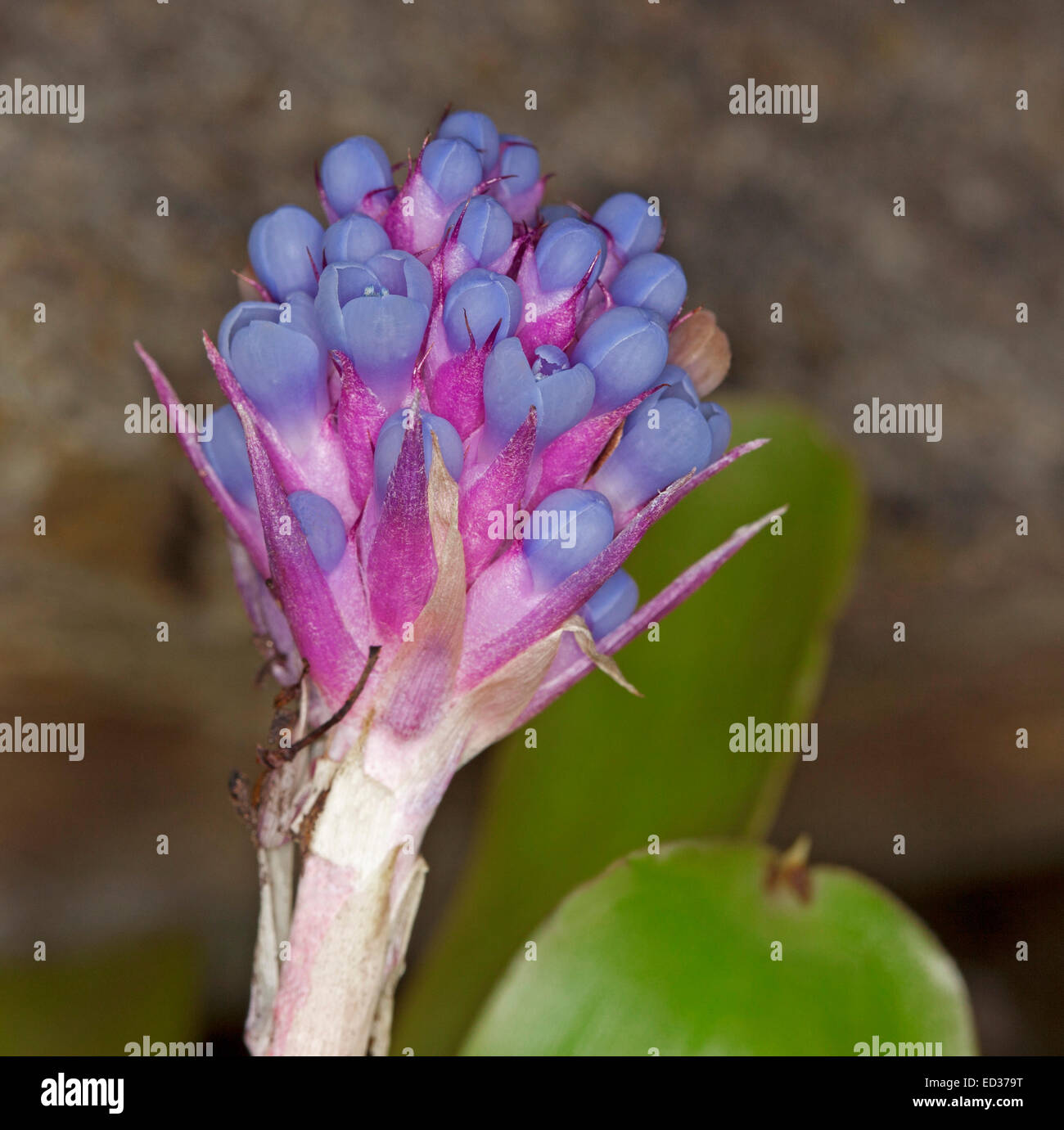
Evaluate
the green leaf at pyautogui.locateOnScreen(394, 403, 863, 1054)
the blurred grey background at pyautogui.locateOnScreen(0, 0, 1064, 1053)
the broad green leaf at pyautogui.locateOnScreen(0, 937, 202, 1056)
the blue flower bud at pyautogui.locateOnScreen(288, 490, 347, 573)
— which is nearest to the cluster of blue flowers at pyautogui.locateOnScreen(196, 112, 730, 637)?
the blue flower bud at pyautogui.locateOnScreen(288, 490, 347, 573)

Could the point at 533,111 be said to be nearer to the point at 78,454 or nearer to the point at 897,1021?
the point at 78,454

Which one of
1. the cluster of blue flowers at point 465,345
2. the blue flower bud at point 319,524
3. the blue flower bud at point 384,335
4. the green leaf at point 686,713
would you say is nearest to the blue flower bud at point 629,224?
the cluster of blue flowers at point 465,345

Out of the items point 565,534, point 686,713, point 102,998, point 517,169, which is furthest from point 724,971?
point 102,998

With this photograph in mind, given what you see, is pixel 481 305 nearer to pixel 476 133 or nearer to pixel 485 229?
pixel 485 229

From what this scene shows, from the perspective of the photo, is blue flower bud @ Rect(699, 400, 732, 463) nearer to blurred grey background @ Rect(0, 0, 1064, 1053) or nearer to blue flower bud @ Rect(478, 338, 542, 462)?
blue flower bud @ Rect(478, 338, 542, 462)

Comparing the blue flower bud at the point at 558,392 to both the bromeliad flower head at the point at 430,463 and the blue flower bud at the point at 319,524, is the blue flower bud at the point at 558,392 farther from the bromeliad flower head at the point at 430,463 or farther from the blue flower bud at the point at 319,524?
the blue flower bud at the point at 319,524

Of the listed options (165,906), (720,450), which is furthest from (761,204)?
(165,906)
